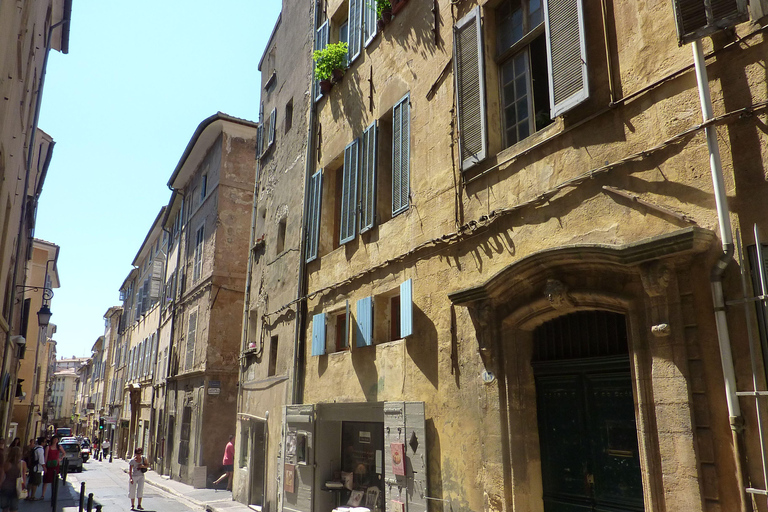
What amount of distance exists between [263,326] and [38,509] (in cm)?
680

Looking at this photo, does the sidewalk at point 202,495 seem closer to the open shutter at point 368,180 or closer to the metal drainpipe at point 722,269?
the open shutter at point 368,180

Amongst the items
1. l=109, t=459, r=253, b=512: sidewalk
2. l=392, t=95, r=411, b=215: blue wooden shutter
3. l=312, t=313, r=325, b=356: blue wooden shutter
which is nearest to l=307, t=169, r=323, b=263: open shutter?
l=312, t=313, r=325, b=356: blue wooden shutter

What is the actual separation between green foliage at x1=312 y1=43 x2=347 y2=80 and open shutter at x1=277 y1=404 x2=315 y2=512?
6865 mm

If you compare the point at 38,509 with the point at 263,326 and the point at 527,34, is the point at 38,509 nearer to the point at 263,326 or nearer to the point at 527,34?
the point at 263,326

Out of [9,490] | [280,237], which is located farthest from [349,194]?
[9,490]

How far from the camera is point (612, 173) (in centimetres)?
577

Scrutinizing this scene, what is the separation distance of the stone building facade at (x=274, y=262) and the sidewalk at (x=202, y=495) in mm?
406

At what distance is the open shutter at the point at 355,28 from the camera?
11.7 metres

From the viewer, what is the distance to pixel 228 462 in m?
17.5

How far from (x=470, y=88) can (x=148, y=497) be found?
15.5 meters

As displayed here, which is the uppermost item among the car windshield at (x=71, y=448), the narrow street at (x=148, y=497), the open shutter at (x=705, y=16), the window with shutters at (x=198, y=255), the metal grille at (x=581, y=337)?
the window with shutters at (x=198, y=255)

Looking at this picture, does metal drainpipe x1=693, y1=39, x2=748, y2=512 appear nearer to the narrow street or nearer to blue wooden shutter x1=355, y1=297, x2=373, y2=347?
blue wooden shutter x1=355, y1=297, x2=373, y2=347

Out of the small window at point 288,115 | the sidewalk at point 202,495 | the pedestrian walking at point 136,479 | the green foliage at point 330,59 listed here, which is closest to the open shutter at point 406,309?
the green foliage at point 330,59

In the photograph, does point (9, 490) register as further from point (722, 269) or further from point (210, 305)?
point (722, 269)
